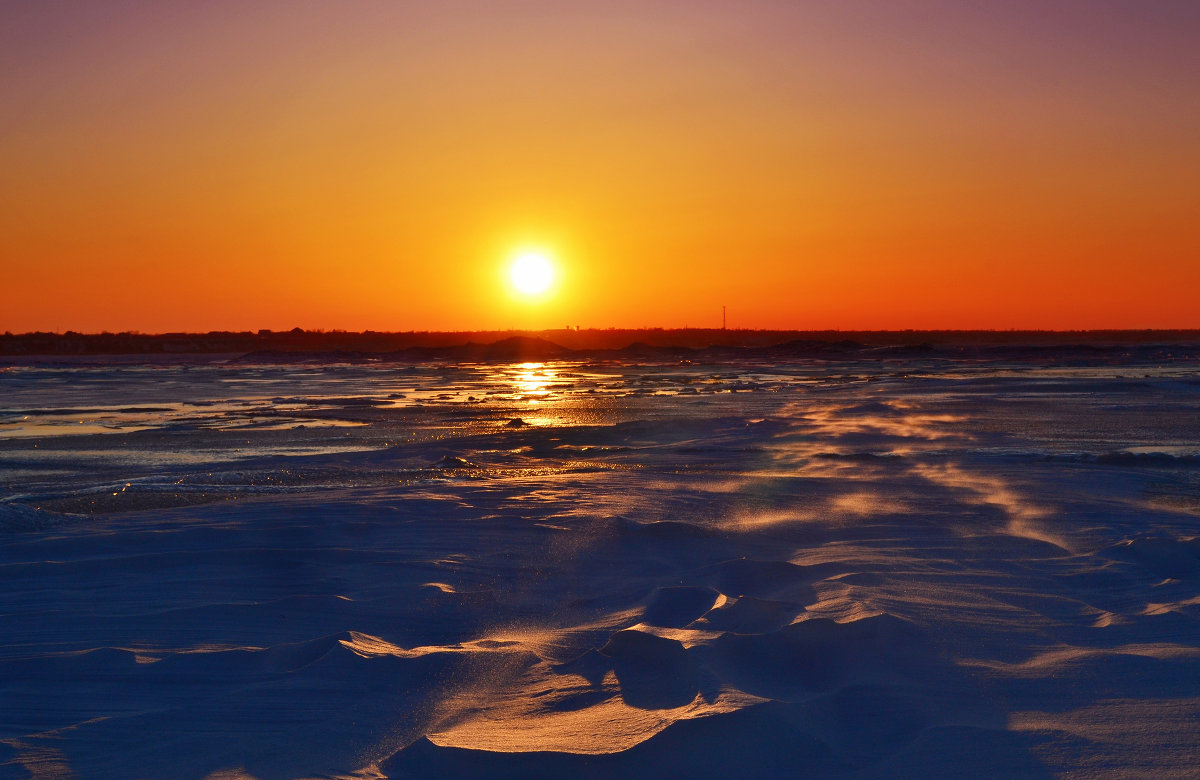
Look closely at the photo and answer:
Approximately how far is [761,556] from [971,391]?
1929 cm

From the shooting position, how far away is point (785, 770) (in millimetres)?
2818

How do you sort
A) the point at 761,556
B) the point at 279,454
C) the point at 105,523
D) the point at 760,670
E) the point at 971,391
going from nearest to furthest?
the point at 760,670 < the point at 761,556 < the point at 105,523 < the point at 279,454 < the point at 971,391

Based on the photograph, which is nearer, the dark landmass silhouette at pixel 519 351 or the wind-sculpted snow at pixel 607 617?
the wind-sculpted snow at pixel 607 617

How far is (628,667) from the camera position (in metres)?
3.68

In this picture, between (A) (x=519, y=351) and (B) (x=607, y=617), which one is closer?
(B) (x=607, y=617)

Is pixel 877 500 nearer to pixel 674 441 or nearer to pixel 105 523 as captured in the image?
pixel 674 441

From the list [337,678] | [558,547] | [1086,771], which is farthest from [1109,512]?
[337,678]

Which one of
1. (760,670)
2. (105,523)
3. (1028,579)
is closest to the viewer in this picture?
(760,670)

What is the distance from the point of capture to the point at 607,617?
445cm

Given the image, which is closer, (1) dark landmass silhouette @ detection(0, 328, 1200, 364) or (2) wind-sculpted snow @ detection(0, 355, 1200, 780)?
(2) wind-sculpted snow @ detection(0, 355, 1200, 780)

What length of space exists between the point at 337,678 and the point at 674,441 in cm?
895

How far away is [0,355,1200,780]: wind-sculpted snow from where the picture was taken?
299 centimetres

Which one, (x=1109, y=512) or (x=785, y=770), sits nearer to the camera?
(x=785, y=770)

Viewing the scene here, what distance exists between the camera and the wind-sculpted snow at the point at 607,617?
2.99m
